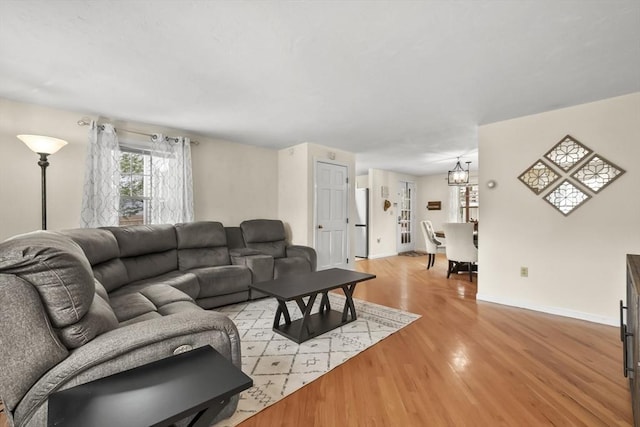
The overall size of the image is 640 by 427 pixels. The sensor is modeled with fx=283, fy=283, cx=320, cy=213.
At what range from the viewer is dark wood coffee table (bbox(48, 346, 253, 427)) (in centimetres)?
80

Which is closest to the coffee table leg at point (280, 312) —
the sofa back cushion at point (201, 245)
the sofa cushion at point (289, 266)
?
the sofa cushion at point (289, 266)

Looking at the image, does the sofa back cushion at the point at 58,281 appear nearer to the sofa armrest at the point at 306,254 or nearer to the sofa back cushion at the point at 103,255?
the sofa back cushion at the point at 103,255

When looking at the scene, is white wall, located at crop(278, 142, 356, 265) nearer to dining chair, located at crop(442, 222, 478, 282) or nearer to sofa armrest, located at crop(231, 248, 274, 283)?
sofa armrest, located at crop(231, 248, 274, 283)

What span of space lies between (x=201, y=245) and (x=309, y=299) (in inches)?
74.3

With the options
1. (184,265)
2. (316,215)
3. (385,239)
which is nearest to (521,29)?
(316,215)

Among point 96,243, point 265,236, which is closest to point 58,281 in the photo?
point 96,243

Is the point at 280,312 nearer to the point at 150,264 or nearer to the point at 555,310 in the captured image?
the point at 150,264

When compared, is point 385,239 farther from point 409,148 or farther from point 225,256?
point 225,256

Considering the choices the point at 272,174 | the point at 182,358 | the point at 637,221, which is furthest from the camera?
the point at 272,174

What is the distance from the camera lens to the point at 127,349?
3.81 ft

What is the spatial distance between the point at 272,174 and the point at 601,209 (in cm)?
441

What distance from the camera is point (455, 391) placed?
1784 millimetres

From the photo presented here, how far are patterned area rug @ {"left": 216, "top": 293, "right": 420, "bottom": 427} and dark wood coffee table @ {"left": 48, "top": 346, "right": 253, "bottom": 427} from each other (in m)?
0.69

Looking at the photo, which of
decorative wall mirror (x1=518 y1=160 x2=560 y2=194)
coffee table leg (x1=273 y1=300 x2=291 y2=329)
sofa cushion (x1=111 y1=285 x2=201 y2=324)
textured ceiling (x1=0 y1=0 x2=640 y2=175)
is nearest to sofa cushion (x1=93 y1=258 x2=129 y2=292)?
sofa cushion (x1=111 y1=285 x2=201 y2=324)
